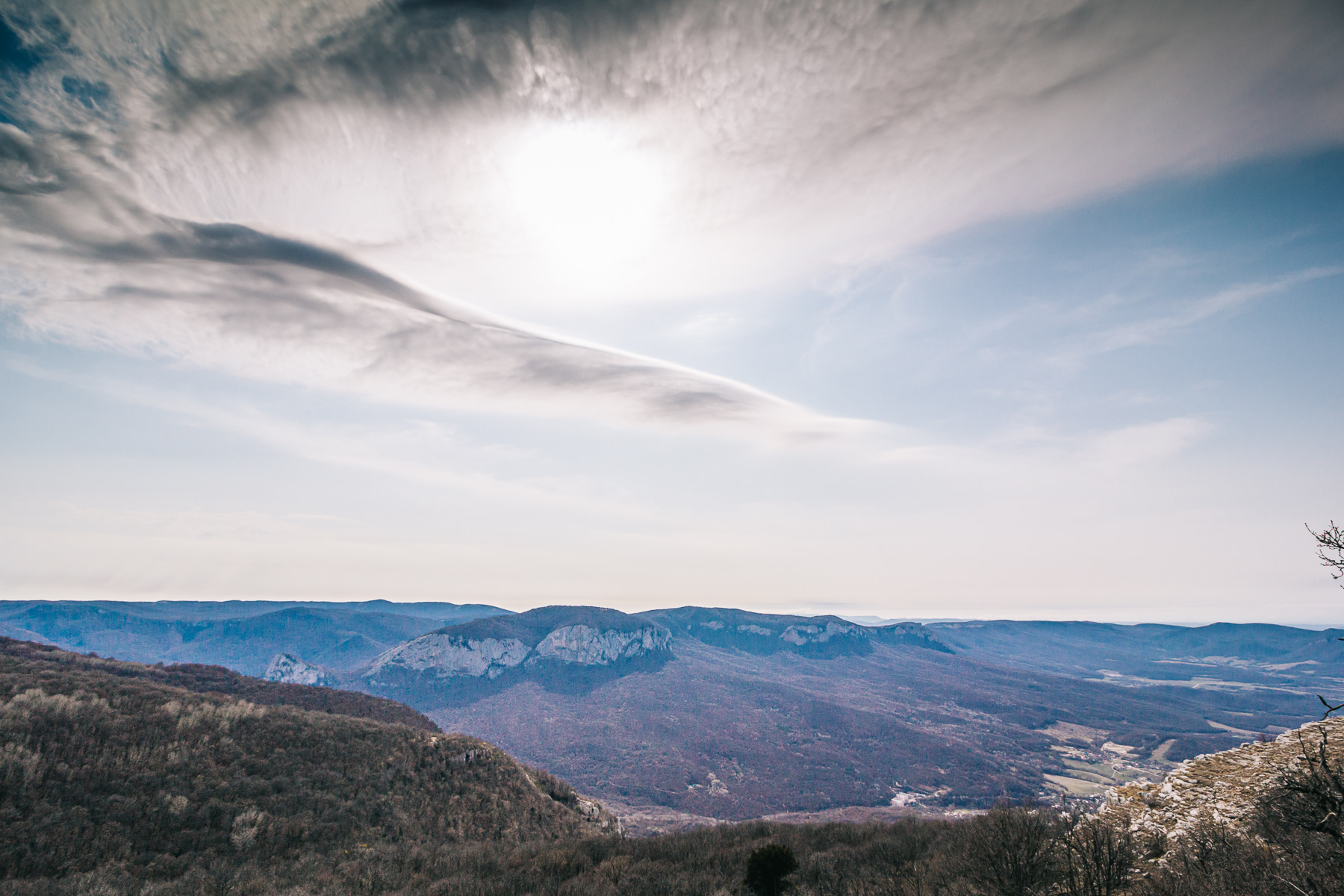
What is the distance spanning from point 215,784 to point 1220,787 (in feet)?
198

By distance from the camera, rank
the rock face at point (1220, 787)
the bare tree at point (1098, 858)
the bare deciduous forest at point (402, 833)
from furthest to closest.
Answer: the rock face at point (1220, 787) < the bare deciduous forest at point (402, 833) < the bare tree at point (1098, 858)

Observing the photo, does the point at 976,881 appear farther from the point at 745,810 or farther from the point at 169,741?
the point at 745,810

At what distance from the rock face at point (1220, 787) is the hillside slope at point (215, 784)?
149 feet

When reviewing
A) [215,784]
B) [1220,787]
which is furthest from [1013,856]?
[215,784]

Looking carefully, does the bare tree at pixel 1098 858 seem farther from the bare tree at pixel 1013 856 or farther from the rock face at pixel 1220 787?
the rock face at pixel 1220 787

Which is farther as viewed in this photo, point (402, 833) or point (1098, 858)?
point (402, 833)

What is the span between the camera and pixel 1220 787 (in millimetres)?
17422

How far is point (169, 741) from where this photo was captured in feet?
143

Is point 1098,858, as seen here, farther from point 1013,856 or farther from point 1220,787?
point 1220,787

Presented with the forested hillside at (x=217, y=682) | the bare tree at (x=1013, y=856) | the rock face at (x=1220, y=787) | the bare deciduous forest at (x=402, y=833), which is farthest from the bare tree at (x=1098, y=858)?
the forested hillside at (x=217, y=682)

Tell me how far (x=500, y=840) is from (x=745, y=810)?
158 meters

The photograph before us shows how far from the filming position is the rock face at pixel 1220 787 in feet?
53.3

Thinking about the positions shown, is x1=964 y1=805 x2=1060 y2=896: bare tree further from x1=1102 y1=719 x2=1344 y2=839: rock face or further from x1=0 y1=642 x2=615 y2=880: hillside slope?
x1=0 y1=642 x2=615 y2=880: hillside slope

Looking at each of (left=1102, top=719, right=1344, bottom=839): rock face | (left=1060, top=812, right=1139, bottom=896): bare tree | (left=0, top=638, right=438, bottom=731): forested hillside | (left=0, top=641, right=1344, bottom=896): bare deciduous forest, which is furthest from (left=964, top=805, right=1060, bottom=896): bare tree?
(left=0, top=638, right=438, bottom=731): forested hillside
